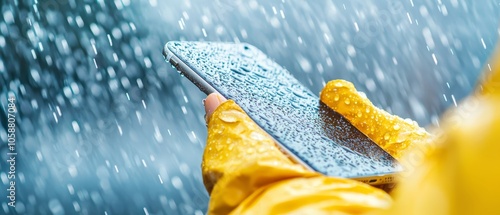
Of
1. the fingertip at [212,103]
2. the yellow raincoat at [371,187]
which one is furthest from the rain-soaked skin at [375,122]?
the fingertip at [212,103]

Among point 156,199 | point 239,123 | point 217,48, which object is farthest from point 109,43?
point 239,123

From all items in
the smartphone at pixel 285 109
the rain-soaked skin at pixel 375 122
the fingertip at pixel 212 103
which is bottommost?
the fingertip at pixel 212 103

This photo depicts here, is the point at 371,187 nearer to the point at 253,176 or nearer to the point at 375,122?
the point at 253,176

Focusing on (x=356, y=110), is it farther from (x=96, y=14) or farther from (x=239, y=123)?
(x=96, y=14)

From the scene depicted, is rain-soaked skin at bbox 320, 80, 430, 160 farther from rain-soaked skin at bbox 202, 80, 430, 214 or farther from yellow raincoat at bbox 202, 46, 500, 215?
rain-soaked skin at bbox 202, 80, 430, 214

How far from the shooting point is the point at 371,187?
0.45 meters

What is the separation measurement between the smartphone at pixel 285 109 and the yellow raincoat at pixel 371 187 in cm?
4

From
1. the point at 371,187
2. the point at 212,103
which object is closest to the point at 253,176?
the point at 371,187

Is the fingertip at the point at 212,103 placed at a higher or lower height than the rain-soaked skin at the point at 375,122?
lower

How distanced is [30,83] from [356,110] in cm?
132

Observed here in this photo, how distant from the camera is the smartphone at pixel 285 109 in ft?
1.92

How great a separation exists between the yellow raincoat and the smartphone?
0.04m

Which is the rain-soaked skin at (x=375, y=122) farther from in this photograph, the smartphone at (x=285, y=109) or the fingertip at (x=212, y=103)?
the fingertip at (x=212, y=103)

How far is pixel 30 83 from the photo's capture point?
6.23 ft
